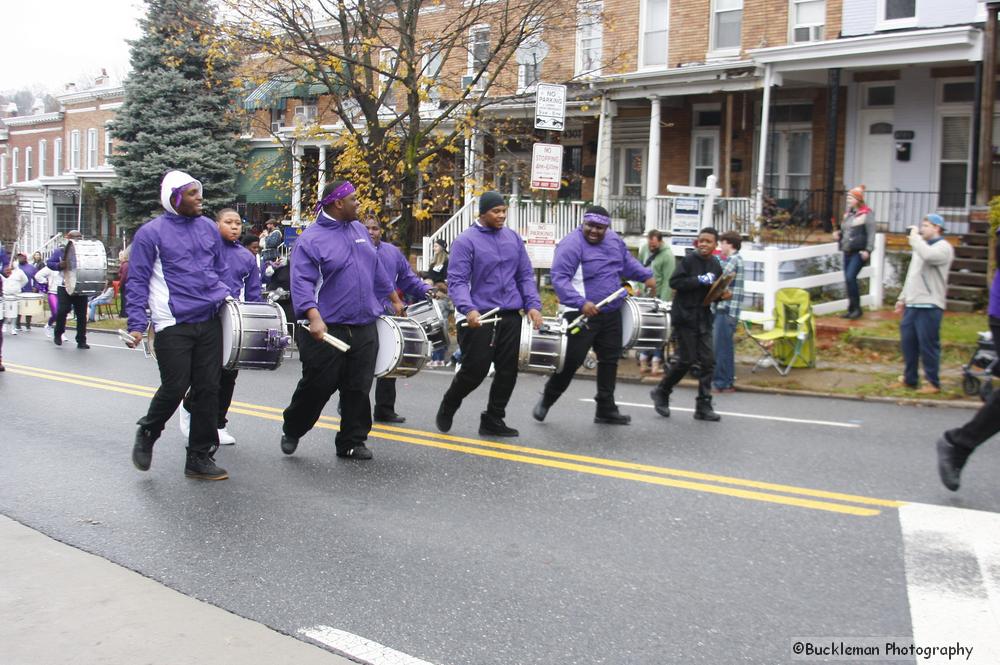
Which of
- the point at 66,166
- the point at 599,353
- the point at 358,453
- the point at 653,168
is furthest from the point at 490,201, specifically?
the point at 66,166

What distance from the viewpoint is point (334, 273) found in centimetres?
770

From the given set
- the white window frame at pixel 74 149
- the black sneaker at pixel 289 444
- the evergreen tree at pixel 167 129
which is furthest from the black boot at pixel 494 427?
the white window frame at pixel 74 149

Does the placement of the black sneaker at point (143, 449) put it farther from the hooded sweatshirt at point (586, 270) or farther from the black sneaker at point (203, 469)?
the hooded sweatshirt at point (586, 270)

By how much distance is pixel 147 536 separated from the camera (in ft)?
20.4

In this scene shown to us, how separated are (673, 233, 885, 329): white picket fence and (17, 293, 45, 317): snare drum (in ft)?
56.5

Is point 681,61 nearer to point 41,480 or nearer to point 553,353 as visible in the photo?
point 553,353

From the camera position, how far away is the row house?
44.8 m

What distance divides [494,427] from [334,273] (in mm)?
2248

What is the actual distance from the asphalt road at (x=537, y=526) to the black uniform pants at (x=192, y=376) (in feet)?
1.31

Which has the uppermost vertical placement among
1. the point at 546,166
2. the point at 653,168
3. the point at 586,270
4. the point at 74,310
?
the point at 653,168

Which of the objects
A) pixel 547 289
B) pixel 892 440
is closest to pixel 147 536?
pixel 892 440

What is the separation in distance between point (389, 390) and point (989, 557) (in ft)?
19.2

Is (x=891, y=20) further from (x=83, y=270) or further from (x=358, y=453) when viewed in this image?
(x=358, y=453)

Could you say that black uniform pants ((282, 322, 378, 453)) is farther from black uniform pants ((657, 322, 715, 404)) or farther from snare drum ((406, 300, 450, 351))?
black uniform pants ((657, 322, 715, 404))
